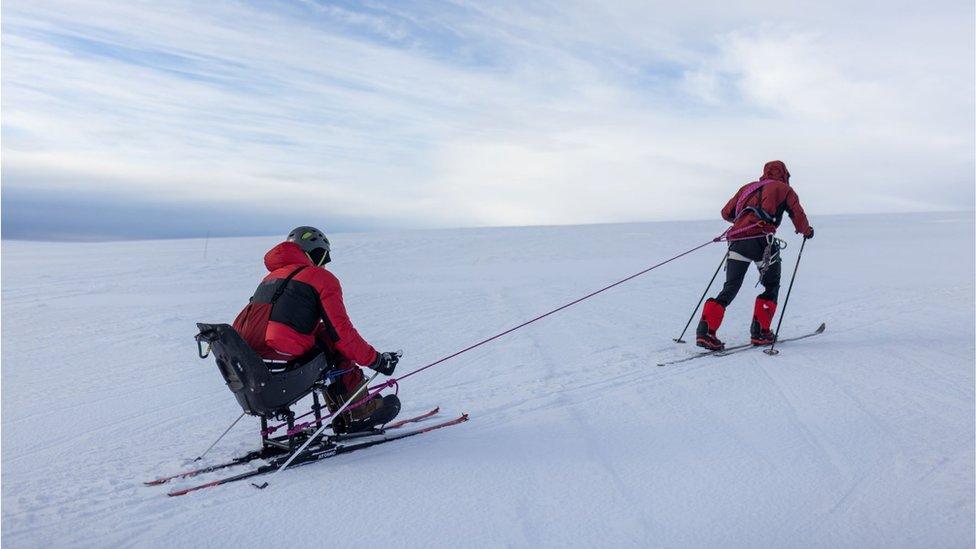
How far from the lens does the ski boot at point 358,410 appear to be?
4.47 metres

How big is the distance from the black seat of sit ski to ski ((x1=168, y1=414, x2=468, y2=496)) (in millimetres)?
325

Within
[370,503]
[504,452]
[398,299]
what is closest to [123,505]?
[370,503]

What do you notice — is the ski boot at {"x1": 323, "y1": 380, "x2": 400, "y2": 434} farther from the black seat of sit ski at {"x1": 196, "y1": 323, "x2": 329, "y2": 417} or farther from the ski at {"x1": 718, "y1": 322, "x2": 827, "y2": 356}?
the ski at {"x1": 718, "y1": 322, "x2": 827, "y2": 356}

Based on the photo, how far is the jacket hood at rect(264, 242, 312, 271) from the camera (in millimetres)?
4121

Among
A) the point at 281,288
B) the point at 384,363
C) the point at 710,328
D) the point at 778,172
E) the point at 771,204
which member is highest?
the point at 778,172

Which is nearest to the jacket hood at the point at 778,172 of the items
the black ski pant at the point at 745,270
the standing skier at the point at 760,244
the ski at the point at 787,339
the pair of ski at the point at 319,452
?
the standing skier at the point at 760,244

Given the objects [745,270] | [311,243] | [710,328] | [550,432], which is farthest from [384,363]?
[745,270]

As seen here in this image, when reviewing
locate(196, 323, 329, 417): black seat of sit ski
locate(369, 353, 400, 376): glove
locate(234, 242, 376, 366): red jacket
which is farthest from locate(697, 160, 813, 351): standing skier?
locate(196, 323, 329, 417): black seat of sit ski

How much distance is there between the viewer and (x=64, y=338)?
26.6ft

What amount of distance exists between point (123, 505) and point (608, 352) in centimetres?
467

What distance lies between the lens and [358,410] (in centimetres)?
449

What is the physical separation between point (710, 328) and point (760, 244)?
40.4 inches

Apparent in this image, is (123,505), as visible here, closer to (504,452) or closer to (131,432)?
(131,432)

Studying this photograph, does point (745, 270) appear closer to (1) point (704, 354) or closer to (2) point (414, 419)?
(1) point (704, 354)
